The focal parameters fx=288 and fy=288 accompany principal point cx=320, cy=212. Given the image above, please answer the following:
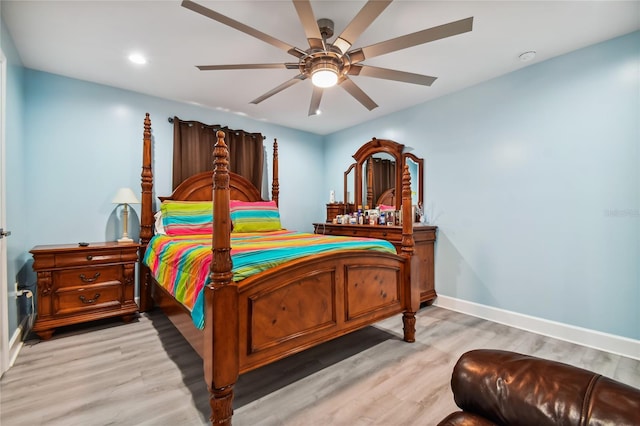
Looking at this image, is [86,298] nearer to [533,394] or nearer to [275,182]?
[275,182]

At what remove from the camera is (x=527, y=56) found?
2670mm

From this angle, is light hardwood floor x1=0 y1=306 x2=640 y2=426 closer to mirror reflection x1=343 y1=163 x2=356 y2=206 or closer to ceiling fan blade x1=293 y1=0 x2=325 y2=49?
ceiling fan blade x1=293 y1=0 x2=325 y2=49

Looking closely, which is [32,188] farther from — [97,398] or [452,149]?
[452,149]

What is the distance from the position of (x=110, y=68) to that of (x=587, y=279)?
16.2 ft

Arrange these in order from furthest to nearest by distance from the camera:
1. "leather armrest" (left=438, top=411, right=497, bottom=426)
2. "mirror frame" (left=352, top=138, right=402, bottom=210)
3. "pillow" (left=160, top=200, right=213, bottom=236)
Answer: "mirror frame" (left=352, top=138, right=402, bottom=210) < "pillow" (left=160, top=200, right=213, bottom=236) < "leather armrest" (left=438, top=411, right=497, bottom=426)

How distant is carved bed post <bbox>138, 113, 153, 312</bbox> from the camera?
3307 millimetres

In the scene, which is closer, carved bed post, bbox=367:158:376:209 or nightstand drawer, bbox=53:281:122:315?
nightstand drawer, bbox=53:281:122:315

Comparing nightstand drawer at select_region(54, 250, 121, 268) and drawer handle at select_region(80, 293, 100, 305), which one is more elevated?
nightstand drawer at select_region(54, 250, 121, 268)

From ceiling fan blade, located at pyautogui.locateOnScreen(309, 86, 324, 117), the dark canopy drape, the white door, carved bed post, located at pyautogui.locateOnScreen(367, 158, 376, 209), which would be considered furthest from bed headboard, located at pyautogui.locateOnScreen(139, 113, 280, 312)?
carved bed post, located at pyautogui.locateOnScreen(367, 158, 376, 209)

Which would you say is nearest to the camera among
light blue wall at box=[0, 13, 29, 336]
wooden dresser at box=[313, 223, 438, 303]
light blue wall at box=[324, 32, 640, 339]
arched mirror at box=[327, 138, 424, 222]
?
light blue wall at box=[0, 13, 29, 336]

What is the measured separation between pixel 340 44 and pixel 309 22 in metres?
0.28

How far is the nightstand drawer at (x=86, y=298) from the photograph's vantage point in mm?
2625

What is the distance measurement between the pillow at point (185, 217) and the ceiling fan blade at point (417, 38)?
2.49m

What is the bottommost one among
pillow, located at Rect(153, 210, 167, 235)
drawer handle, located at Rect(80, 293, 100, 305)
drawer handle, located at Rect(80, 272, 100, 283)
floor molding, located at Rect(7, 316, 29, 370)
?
floor molding, located at Rect(7, 316, 29, 370)
